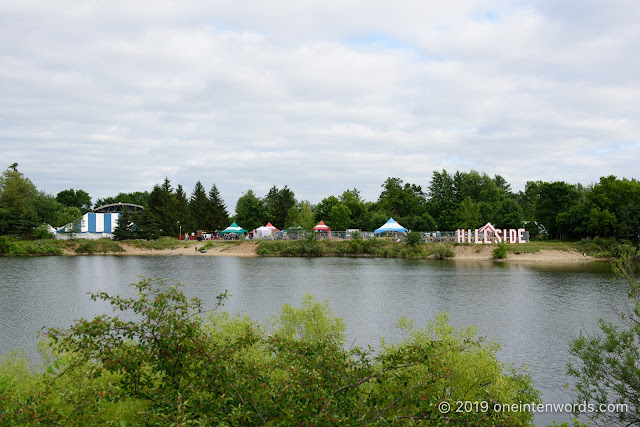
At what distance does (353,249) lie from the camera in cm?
7394

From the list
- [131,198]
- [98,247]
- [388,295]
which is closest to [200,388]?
[388,295]

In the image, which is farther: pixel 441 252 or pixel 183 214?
pixel 183 214

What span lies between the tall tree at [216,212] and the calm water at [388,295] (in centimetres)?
4486

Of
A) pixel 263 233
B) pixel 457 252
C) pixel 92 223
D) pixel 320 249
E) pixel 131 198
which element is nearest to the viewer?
pixel 457 252

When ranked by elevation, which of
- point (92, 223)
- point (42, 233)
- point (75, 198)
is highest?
point (75, 198)

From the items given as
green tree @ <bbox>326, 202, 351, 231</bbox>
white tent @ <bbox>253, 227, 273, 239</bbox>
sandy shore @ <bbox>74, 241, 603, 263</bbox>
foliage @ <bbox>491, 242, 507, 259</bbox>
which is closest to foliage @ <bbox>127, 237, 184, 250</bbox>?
sandy shore @ <bbox>74, 241, 603, 263</bbox>

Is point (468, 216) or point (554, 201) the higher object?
point (554, 201)

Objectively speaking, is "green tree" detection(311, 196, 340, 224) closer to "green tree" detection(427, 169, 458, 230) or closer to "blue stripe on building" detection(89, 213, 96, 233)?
"green tree" detection(427, 169, 458, 230)

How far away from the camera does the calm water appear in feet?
71.4

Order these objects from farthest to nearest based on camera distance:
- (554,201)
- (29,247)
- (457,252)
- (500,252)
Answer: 1. (554,201)
2. (29,247)
3. (457,252)
4. (500,252)

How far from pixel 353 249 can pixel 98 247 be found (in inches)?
1630

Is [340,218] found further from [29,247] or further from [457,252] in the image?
[29,247]

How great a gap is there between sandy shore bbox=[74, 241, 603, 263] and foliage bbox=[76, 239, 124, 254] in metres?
1.19

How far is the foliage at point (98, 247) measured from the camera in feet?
257
